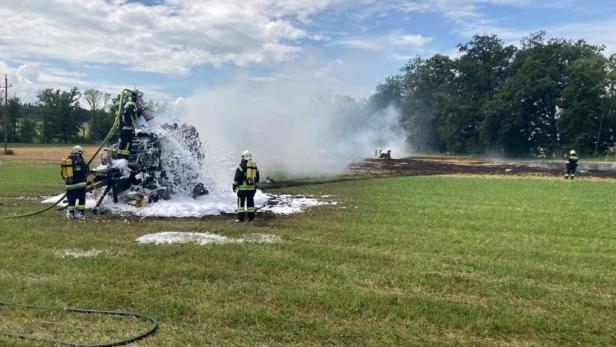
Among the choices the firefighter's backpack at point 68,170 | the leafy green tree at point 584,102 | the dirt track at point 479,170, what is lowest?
the dirt track at point 479,170

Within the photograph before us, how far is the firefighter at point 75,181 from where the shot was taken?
12.9 meters

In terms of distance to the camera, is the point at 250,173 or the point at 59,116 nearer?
the point at 250,173

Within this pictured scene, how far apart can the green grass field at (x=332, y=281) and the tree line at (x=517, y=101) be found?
185 ft

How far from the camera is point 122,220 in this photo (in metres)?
12.9

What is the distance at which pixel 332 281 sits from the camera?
7324 millimetres

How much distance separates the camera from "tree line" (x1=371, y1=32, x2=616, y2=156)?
2415 inches

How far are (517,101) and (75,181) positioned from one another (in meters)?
64.9

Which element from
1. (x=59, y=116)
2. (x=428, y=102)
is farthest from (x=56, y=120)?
(x=428, y=102)

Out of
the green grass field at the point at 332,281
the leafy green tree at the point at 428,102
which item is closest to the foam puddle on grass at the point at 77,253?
the green grass field at the point at 332,281

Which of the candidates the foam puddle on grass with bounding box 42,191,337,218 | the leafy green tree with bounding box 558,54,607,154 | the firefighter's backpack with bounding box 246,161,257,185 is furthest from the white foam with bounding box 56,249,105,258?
the leafy green tree with bounding box 558,54,607,154

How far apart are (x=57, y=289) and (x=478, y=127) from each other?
73.3 metres

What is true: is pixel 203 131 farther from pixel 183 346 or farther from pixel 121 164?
pixel 183 346

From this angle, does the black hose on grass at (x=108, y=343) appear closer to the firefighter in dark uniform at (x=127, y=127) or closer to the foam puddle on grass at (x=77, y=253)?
the foam puddle on grass at (x=77, y=253)

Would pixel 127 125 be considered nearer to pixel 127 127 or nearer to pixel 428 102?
pixel 127 127
